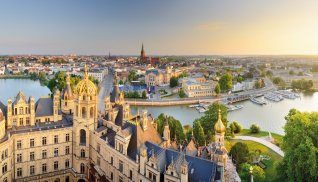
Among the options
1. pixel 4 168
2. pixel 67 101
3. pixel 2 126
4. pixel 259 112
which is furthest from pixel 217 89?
pixel 4 168

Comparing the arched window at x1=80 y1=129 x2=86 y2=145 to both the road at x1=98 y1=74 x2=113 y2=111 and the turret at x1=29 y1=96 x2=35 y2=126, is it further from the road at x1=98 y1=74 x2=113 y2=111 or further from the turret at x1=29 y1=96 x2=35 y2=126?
the road at x1=98 y1=74 x2=113 y2=111

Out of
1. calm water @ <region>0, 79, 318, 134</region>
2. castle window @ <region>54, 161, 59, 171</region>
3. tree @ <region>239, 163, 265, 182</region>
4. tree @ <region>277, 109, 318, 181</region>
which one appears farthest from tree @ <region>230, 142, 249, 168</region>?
calm water @ <region>0, 79, 318, 134</region>

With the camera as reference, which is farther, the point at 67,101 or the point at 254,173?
the point at 67,101

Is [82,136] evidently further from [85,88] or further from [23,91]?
[23,91]

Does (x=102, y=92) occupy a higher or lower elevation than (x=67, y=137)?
lower

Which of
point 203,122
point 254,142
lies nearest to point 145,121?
point 203,122

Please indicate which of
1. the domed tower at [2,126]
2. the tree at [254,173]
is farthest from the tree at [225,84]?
the domed tower at [2,126]
